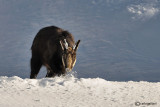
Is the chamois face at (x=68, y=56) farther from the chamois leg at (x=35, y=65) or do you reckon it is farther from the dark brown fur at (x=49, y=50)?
the chamois leg at (x=35, y=65)

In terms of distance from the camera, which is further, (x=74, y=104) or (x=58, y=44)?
(x=58, y=44)

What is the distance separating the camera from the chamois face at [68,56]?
8.82 meters

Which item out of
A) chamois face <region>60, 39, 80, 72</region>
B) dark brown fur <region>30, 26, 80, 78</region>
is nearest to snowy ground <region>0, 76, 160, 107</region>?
chamois face <region>60, 39, 80, 72</region>

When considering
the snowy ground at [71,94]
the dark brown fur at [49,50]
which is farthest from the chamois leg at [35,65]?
the snowy ground at [71,94]

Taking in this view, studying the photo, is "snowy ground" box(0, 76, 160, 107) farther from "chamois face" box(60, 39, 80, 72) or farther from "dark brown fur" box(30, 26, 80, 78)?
"dark brown fur" box(30, 26, 80, 78)

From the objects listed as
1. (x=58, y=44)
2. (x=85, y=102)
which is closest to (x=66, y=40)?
(x=58, y=44)

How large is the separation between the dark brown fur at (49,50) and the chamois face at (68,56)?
7 centimetres

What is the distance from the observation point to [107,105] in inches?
190

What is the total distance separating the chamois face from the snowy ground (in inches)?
99.7

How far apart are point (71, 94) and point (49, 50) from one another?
4.92 meters

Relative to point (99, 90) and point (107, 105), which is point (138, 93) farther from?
point (107, 105)

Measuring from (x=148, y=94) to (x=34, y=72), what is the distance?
6.44m

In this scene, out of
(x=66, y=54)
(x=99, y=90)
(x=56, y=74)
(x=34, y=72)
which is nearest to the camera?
(x=99, y=90)

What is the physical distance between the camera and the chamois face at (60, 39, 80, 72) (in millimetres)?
8820
